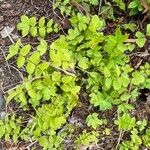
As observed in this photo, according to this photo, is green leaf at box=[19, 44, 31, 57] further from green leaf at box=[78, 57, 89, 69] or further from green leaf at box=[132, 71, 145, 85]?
green leaf at box=[132, 71, 145, 85]

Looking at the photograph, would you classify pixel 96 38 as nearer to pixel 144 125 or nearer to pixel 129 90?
pixel 129 90

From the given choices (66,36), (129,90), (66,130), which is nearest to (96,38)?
(66,36)

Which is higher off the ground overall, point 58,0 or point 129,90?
point 58,0

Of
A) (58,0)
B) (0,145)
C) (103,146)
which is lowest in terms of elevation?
(103,146)

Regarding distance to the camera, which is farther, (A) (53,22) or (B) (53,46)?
(A) (53,22)

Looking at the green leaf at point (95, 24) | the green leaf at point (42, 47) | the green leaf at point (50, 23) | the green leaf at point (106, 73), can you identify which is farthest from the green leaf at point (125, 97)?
the green leaf at point (50, 23)

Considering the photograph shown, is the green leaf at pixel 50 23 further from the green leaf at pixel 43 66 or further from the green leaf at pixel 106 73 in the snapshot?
the green leaf at pixel 106 73

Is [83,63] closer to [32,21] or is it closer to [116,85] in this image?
[116,85]

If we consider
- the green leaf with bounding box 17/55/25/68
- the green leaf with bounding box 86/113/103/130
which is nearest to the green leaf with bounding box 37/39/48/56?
the green leaf with bounding box 17/55/25/68
